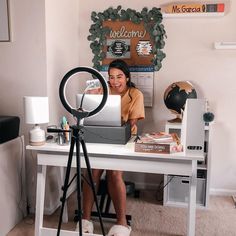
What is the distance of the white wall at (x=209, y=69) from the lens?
8.72ft

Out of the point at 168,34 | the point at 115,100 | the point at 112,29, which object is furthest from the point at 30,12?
the point at 168,34

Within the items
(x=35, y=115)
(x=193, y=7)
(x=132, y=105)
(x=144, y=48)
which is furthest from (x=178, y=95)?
(x=35, y=115)

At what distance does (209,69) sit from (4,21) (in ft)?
5.95

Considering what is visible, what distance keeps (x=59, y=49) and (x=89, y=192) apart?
1215 millimetres

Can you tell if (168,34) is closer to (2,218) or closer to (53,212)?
(53,212)

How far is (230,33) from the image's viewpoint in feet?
8.61

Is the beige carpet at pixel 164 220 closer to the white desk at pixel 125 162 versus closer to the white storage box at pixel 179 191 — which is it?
the white storage box at pixel 179 191

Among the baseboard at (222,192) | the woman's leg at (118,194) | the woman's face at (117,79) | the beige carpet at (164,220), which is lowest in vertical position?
the beige carpet at (164,220)

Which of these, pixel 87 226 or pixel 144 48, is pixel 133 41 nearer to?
pixel 144 48

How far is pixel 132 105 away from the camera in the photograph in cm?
243

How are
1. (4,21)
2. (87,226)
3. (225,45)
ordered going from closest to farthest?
(87,226)
(4,21)
(225,45)

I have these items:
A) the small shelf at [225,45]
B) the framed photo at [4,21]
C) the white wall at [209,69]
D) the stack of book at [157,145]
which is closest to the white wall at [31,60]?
the framed photo at [4,21]

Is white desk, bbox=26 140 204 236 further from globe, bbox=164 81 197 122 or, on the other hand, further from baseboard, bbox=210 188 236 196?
baseboard, bbox=210 188 236 196

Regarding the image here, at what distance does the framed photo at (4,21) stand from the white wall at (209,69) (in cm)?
84
